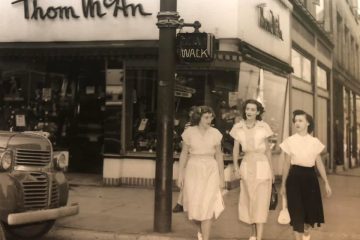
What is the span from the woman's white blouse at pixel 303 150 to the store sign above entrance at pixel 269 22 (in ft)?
22.5

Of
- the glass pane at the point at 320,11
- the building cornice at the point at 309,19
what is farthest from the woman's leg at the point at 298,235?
the glass pane at the point at 320,11

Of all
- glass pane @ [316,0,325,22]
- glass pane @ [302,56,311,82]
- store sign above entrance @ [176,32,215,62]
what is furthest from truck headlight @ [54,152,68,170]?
glass pane @ [316,0,325,22]

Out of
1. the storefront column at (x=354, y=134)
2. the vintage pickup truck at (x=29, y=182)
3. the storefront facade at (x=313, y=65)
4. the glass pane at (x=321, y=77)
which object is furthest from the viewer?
the storefront column at (x=354, y=134)

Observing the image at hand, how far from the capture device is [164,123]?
7301 millimetres

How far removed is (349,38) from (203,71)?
56.8ft

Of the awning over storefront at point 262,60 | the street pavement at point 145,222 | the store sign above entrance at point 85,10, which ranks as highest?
the store sign above entrance at point 85,10

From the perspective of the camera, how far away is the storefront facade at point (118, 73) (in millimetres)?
11562

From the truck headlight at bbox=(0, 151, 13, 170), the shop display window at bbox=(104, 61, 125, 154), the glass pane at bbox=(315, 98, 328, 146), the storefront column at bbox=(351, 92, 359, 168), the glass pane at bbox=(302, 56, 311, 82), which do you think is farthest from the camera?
the storefront column at bbox=(351, 92, 359, 168)

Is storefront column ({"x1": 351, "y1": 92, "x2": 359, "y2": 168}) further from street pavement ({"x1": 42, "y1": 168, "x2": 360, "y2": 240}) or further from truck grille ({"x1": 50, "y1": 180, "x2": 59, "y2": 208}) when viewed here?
truck grille ({"x1": 50, "y1": 180, "x2": 59, "y2": 208})

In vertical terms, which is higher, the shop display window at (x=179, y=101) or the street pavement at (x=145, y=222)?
the shop display window at (x=179, y=101)

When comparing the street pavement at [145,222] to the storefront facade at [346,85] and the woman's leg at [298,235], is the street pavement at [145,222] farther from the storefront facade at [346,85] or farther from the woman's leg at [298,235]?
the storefront facade at [346,85]

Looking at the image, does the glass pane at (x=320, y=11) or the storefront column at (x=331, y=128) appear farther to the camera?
the storefront column at (x=331, y=128)

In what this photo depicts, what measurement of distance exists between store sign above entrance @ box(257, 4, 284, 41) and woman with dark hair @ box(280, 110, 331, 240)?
685 centimetres

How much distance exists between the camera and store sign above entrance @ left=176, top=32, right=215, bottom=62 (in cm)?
722
